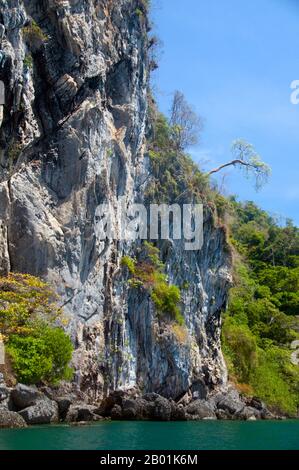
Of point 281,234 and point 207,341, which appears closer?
point 207,341

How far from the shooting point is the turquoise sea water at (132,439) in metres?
15.2

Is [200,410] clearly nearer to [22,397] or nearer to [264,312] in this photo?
[22,397]

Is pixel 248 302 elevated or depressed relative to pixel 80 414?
elevated

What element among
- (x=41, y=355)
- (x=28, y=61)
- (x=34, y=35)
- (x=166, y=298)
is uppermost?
(x=34, y=35)

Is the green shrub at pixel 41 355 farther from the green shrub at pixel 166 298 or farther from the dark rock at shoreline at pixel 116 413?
the green shrub at pixel 166 298

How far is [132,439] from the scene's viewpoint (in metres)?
17.3

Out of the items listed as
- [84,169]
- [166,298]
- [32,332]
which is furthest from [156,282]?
[32,332]

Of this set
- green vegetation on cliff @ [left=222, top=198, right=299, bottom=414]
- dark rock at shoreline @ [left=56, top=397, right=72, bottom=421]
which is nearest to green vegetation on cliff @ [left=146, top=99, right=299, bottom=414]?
green vegetation on cliff @ [left=222, top=198, right=299, bottom=414]

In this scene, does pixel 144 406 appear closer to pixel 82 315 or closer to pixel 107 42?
pixel 82 315

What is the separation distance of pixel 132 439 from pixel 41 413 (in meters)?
5.07

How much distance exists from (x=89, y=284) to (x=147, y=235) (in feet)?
24.2

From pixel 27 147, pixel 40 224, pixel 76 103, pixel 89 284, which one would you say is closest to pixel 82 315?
pixel 89 284

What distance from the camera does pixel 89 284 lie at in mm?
29703

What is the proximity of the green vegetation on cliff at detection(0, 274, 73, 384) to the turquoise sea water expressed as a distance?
327 cm
